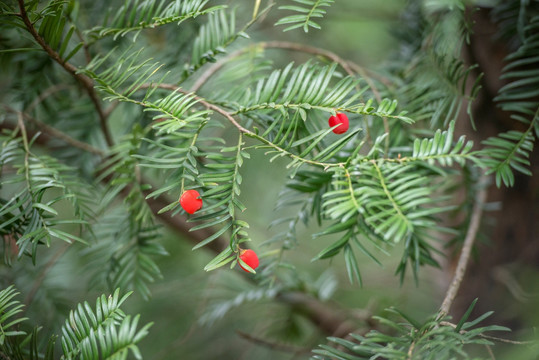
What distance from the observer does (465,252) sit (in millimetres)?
597

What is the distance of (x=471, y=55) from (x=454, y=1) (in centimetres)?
22

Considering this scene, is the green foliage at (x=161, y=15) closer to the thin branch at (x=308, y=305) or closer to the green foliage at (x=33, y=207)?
the green foliage at (x=33, y=207)

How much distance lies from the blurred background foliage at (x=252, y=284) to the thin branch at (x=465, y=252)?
0.05 m

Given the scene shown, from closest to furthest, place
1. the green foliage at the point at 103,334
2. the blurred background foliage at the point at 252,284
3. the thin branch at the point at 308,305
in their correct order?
the green foliage at the point at 103,334 → the blurred background foliage at the point at 252,284 → the thin branch at the point at 308,305

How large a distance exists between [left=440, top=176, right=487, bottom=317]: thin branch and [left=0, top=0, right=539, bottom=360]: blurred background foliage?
50mm

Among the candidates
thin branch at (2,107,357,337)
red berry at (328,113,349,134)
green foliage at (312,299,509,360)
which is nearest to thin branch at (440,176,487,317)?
green foliage at (312,299,509,360)

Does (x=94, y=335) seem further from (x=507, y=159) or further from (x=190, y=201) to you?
(x=507, y=159)

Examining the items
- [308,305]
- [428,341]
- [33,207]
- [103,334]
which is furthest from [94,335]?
[308,305]

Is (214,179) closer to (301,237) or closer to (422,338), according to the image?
(422,338)

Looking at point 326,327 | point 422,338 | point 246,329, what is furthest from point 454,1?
point 246,329

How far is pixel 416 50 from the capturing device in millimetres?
795

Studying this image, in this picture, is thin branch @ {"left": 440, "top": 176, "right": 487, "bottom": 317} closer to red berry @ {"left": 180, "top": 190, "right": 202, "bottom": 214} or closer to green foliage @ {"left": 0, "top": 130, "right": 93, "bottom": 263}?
red berry @ {"left": 180, "top": 190, "right": 202, "bottom": 214}

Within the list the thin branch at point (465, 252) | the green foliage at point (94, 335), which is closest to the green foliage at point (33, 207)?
the green foliage at point (94, 335)

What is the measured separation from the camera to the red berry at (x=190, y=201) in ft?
1.37
